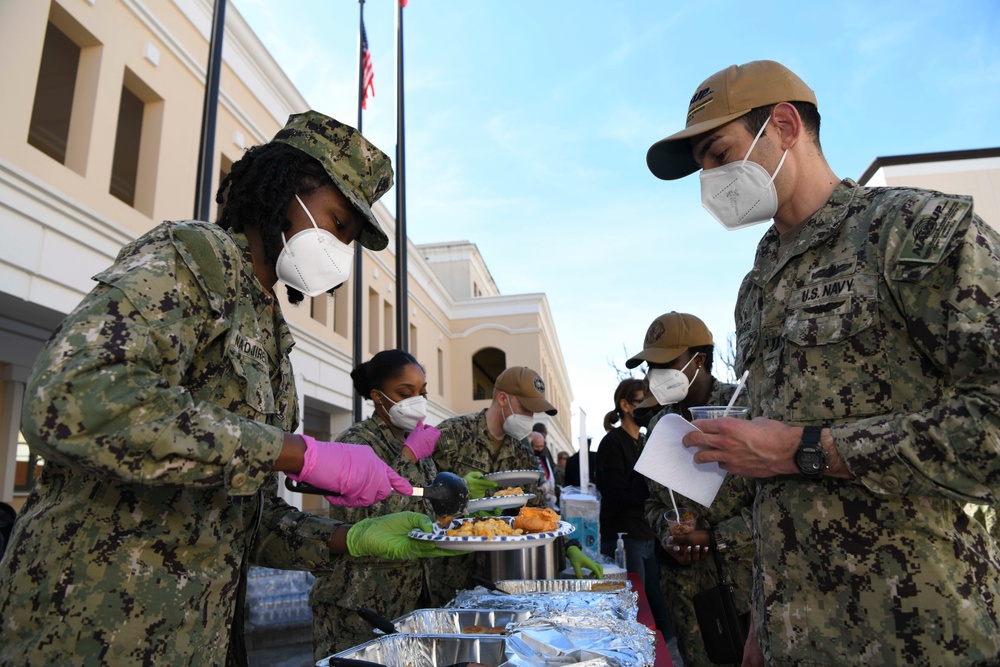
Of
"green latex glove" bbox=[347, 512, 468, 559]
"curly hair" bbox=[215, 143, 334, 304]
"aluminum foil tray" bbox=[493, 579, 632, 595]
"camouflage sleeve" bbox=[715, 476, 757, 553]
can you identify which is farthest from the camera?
"aluminum foil tray" bbox=[493, 579, 632, 595]

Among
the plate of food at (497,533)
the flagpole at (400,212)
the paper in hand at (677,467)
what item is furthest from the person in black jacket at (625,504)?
the flagpole at (400,212)

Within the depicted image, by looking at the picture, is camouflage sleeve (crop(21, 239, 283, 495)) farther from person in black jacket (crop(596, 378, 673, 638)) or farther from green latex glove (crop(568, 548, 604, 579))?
person in black jacket (crop(596, 378, 673, 638))

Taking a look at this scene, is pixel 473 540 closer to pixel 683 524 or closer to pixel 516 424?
pixel 683 524

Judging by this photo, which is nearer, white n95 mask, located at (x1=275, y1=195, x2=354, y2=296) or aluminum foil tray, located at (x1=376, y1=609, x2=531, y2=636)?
white n95 mask, located at (x1=275, y1=195, x2=354, y2=296)

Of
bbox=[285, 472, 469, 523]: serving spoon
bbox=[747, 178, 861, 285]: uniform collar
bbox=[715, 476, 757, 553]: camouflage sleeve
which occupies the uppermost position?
bbox=[747, 178, 861, 285]: uniform collar

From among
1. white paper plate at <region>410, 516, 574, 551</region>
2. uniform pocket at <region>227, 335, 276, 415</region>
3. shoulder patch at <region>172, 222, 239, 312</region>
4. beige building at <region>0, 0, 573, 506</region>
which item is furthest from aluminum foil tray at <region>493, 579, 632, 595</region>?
beige building at <region>0, 0, 573, 506</region>

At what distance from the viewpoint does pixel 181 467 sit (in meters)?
1.16

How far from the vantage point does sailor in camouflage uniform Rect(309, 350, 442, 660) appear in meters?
2.56

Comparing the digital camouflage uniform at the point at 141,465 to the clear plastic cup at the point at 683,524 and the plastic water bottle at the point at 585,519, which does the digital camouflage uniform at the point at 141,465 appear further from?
the plastic water bottle at the point at 585,519

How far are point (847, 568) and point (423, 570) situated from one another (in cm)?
205

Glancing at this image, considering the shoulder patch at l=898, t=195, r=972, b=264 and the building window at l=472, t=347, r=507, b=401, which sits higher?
the building window at l=472, t=347, r=507, b=401

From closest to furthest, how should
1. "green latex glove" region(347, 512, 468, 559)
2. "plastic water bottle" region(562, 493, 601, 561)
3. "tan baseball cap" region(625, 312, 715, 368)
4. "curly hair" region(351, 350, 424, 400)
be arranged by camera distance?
"green latex glove" region(347, 512, 468, 559), "tan baseball cap" region(625, 312, 715, 368), "curly hair" region(351, 350, 424, 400), "plastic water bottle" region(562, 493, 601, 561)

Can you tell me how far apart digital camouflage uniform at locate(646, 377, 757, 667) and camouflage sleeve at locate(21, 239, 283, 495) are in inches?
72.8

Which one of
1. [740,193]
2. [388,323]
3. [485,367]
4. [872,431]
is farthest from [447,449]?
[485,367]
